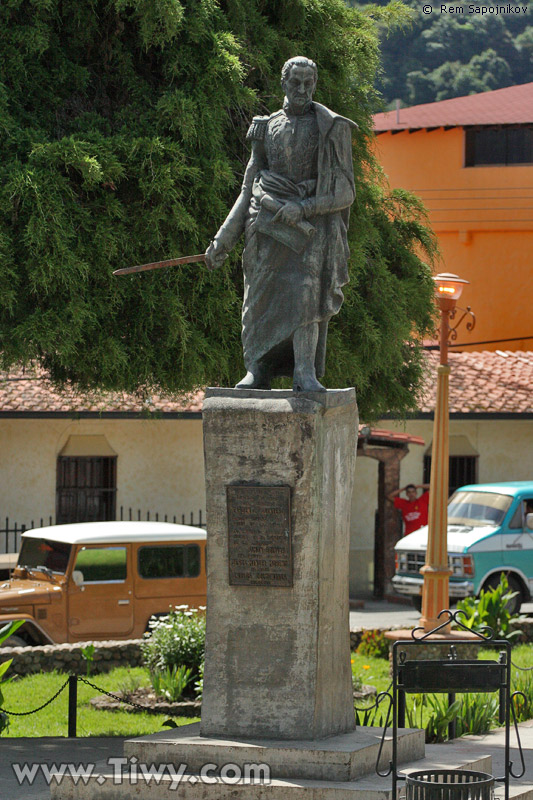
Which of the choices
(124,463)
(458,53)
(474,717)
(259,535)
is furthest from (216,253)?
(458,53)

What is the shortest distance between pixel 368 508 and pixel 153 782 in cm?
1688

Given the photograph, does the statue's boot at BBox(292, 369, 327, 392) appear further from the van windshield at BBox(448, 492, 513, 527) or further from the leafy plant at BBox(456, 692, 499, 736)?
the van windshield at BBox(448, 492, 513, 527)

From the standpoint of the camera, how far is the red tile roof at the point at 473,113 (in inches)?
1192

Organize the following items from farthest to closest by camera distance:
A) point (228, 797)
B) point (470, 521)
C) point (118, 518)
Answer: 1. point (118, 518)
2. point (470, 521)
3. point (228, 797)

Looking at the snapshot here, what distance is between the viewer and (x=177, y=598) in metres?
15.5

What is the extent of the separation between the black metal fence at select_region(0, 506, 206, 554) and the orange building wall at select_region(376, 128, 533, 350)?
32.2ft

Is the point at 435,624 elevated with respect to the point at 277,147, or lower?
lower

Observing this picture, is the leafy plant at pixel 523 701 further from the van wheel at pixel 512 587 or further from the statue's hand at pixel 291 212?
the van wheel at pixel 512 587

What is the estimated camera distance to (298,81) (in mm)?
7848

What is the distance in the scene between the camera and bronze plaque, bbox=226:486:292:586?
24.6 ft

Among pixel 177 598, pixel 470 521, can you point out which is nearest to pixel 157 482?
pixel 470 521

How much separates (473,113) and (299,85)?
24.4 metres

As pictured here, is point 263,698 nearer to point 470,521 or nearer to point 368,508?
point 470,521

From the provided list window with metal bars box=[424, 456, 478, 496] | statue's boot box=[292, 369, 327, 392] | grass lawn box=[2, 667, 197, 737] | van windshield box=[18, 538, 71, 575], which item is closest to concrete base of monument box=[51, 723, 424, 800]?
statue's boot box=[292, 369, 327, 392]
